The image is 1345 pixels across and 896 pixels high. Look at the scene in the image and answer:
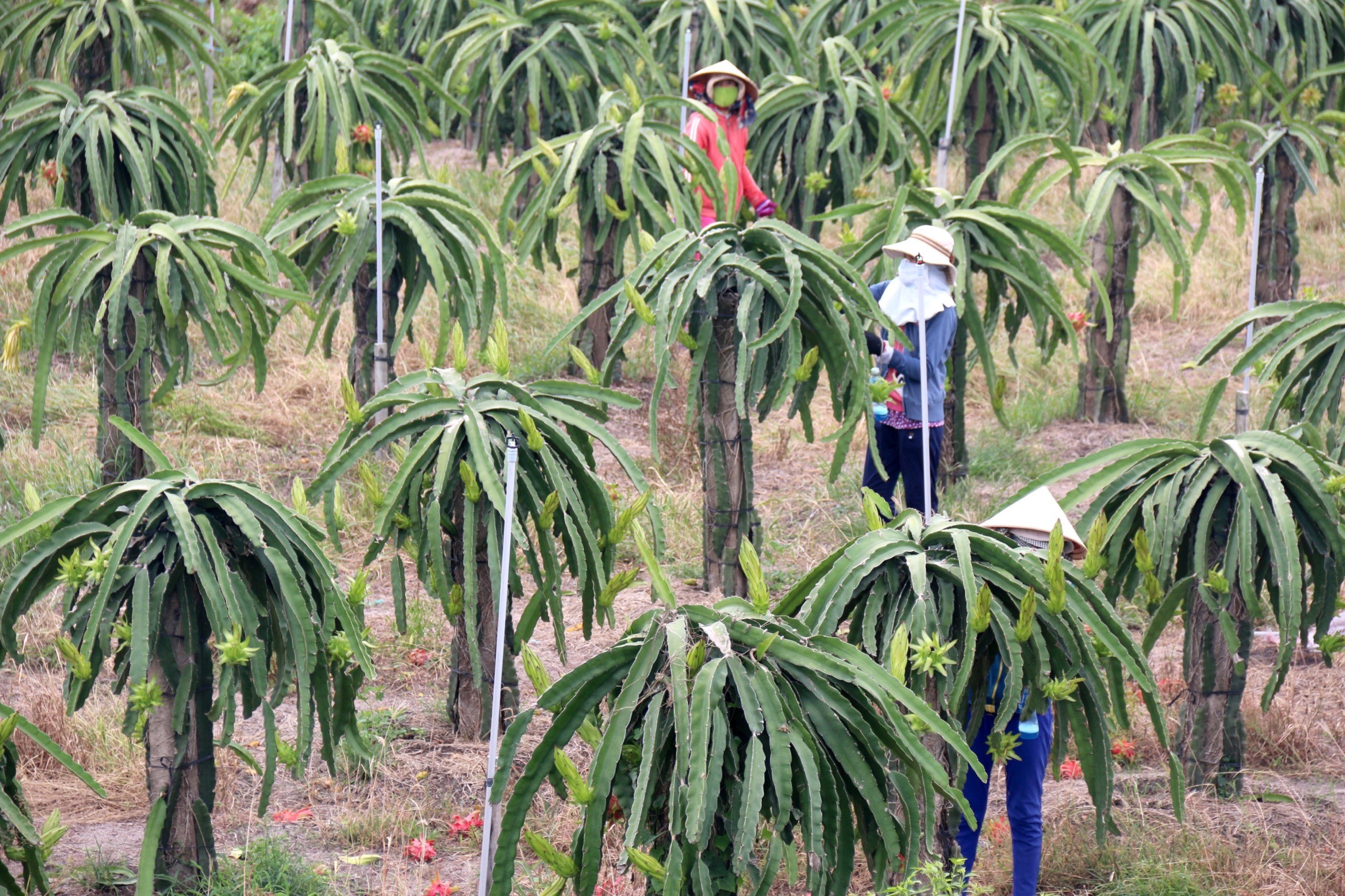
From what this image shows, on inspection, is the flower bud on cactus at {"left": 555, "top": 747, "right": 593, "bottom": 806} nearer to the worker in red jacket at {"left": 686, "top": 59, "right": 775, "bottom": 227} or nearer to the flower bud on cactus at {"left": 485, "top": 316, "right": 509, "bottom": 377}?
the flower bud on cactus at {"left": 485, "top": 316, "right": 509, "bottom": 377}

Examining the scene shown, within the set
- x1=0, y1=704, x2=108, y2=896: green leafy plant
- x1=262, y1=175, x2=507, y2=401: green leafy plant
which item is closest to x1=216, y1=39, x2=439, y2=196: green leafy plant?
x1=262, y1=175, x2=507, y2=401: green leafy plant

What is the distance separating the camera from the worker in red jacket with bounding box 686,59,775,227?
696 centimetres

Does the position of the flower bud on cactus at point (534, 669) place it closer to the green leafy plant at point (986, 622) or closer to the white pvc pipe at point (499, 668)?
the white pvc pipe at point (499, 668)

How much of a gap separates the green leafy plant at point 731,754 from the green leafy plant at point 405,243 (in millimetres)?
2590

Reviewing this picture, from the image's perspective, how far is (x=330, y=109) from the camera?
281 inches

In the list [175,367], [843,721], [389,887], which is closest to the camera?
[843,721]

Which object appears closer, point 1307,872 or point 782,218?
point 1307,872

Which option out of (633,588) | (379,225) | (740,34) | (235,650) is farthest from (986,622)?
(740,34)

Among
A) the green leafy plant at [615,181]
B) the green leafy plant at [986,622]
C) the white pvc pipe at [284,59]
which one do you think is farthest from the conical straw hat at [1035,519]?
the white pvc pipe at [284,59]

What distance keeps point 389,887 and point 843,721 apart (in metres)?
1.72

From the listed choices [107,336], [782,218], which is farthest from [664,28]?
[107,336]

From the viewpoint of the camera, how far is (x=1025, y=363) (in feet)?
29.5

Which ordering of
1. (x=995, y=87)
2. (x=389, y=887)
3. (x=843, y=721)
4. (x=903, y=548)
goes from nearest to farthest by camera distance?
1. (x=843, y=721)
2. (x=903, y=548)
3. (x=389, y=887)
4. (x=995, y=87)

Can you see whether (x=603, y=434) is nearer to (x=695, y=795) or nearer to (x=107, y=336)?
(x=695, y=795)
